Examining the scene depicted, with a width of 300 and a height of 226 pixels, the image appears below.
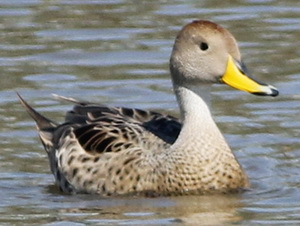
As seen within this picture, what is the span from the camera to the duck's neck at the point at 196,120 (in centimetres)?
1322

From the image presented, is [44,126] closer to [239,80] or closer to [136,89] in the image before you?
[136,89]

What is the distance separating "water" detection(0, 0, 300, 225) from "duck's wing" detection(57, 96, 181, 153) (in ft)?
1.78

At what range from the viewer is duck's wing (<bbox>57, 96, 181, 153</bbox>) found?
1338cm

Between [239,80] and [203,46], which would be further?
[203,46]

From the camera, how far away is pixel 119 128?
44.3ft

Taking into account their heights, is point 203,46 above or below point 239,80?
above

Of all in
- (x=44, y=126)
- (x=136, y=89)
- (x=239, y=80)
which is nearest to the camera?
(x=239, y=80)

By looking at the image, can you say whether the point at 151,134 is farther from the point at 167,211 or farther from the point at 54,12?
the point at 54,12

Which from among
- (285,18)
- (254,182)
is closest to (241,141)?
(254,182)

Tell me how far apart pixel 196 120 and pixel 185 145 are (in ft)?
0.77

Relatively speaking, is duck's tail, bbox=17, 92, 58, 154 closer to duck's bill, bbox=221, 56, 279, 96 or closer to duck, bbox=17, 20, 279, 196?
duck, bbox=17, 20, 279, 196

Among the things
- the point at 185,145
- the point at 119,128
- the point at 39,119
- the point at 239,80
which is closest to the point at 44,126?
the point at 39,119

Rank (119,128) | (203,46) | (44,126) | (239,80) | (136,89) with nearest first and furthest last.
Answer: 1. (239,80)
2. (203,46)
3. (119,128)
4. (44,126)
5. (136,89)

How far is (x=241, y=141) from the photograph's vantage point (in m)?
14.8
